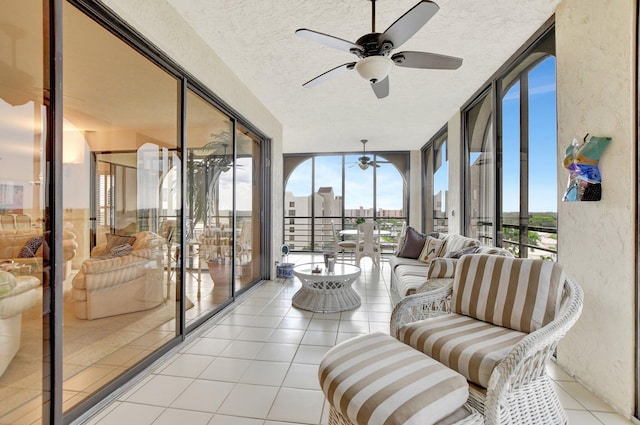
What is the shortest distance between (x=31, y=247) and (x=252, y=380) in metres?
1.41

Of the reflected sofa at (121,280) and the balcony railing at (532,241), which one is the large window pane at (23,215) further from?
the balcony railing at (532,241)

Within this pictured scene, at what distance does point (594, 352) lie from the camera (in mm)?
1834

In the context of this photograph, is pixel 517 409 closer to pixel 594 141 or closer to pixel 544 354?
pixel 544 354

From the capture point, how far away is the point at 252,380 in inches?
77.5

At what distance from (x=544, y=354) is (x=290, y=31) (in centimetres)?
268

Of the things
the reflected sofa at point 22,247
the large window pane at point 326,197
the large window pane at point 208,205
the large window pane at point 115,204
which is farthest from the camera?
the large window pane at point 326,197

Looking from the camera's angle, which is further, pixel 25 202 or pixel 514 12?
pixel 514 12

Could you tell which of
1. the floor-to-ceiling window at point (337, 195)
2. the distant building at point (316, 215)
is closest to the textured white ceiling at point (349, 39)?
the floor-to-ceiling window at point (337, 195)

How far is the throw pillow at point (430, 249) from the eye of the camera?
Answer: 12.3 feet

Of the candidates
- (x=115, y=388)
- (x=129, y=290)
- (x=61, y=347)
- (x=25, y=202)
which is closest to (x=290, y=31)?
(x=25, y=202)

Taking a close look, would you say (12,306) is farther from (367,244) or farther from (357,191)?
(357,191)

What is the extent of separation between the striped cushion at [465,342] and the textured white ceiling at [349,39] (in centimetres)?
212

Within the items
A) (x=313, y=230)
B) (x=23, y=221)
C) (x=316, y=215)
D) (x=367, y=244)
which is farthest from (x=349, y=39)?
(x=313, y=230)

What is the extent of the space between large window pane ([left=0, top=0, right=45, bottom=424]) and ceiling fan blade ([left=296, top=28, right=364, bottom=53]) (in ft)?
4.19
